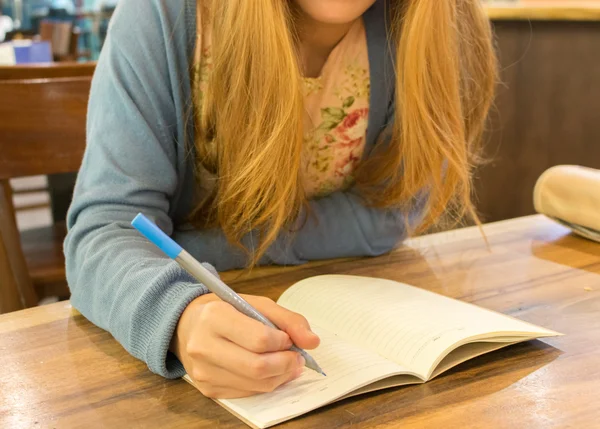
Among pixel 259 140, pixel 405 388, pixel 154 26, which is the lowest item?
pixel 405 388

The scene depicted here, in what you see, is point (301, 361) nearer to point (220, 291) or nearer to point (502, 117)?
point (220, 291)

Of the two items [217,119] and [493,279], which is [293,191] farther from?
[493,279]

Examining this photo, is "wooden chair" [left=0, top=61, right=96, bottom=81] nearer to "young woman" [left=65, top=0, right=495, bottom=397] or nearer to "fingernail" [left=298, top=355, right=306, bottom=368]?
"young woman" [left=65, top=0, right=495, bottom=397]

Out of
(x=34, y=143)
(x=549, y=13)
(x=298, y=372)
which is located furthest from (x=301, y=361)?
(x=549, y=13)

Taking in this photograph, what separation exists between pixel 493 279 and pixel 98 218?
0.45m

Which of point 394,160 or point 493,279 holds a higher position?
point 394,160

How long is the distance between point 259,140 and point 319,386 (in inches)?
13.7

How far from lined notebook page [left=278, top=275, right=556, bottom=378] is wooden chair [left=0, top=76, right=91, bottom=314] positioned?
2.04 ft

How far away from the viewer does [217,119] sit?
0.85m

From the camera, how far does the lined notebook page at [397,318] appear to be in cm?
60

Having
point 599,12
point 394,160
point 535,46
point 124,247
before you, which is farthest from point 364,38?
point 535,46

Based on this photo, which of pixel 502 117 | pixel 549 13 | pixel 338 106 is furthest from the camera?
pixel 502 117

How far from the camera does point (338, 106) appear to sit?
978 millimetres

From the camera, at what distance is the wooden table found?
1.74ft
